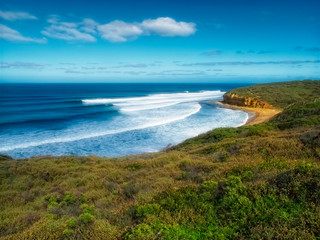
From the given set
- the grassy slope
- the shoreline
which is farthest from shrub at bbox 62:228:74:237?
the shoreline

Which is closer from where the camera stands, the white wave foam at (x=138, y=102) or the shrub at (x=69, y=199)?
the shrub at (x=69, y=199)

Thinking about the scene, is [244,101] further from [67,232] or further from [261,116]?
[67,232]

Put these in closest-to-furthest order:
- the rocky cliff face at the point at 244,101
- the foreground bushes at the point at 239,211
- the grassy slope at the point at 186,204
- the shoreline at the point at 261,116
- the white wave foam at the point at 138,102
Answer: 1. the foreground bushes at the point at 239,211
2. the grassy slope at the point at 186,204
3. the shoreline at the point at 261,116
4. the rocky cliff face at the point at 244,101
5. the white wave foam at the point at 138,102

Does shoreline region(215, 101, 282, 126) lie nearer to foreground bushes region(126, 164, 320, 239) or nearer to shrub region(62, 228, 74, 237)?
foreground bushes region(126, 164, 320, 239)

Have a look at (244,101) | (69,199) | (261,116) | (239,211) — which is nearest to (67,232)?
(69,199)

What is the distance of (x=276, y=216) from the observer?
379 centimetres

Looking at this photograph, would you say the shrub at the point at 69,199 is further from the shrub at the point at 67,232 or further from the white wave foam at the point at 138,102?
the white wave foam at the point at 138,102

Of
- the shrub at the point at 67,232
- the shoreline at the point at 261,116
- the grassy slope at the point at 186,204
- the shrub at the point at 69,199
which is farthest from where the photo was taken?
the shoreline at the point at 261,116

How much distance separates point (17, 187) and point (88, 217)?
5.87 meters

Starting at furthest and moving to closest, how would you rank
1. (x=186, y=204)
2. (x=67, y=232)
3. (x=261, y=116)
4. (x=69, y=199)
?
(x=261, y=116) → (x=69, y=199) → (x=186, y=204) → (x=67, y=232)

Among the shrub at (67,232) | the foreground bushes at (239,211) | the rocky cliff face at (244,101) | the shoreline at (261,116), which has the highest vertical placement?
the rocky cliff face at (244,101)

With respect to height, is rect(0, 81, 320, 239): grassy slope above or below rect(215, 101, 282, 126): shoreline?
above

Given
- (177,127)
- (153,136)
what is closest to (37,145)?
(153,136)

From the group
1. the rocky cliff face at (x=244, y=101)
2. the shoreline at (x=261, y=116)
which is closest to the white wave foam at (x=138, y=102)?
the rocky cliff face at (x=244, y=101)
